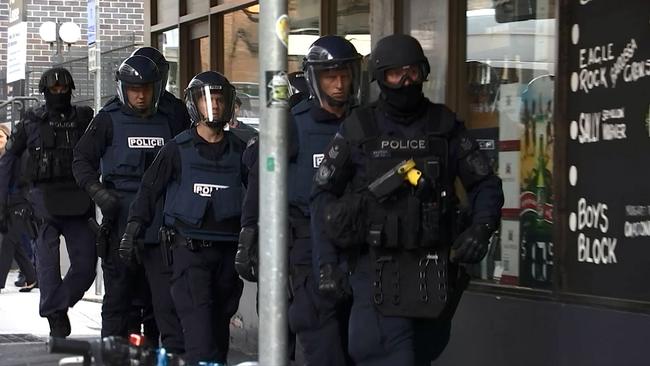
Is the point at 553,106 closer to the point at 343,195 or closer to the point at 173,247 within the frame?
the point at 343,195

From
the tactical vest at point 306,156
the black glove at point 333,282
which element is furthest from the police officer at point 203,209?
the black glove at point 333,282

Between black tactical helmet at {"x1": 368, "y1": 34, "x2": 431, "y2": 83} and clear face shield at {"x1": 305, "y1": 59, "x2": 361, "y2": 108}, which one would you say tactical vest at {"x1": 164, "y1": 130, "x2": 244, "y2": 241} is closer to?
clear face shield at {"x1": 305, "y1": 59, "x2": 361, "y2": 108}

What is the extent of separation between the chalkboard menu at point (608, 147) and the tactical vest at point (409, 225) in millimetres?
1035

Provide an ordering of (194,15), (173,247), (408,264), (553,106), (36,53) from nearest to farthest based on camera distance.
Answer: (408,264) → (553,106) → (173,247) → (194,15) → (36,53)

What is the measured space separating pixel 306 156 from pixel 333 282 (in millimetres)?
1031

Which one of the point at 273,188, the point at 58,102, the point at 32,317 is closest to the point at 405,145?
the point at 273,188

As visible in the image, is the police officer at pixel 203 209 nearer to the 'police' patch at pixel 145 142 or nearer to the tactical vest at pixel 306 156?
the 'police' patch at pixel 145 142

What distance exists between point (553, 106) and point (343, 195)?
66.0 inches

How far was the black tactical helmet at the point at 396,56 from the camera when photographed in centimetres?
553

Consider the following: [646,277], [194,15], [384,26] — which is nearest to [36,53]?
[194,15]

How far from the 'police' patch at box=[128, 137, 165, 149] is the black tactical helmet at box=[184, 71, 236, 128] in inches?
34.3

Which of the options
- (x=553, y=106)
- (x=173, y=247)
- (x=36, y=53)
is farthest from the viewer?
(x=36, y=53)

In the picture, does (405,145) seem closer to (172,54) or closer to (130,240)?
(130,240)

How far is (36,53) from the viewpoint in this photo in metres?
21.1
